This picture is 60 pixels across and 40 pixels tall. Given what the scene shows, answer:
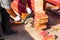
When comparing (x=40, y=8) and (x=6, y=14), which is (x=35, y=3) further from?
(x=6, y=14)

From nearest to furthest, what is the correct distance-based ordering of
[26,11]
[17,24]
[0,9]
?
1. [0,9]
2. [17,24]
3. [26,11]

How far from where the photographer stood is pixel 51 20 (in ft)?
18.1

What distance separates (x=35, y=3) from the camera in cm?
466

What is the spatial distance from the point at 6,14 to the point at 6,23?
0.69 feet

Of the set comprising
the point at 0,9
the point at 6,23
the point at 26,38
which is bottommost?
the point at 26,38

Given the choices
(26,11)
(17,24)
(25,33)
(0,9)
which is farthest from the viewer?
(26,11)

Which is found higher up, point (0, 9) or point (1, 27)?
point (0, 9)

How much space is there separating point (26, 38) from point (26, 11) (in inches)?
56.4

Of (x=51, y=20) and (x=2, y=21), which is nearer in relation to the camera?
(x=2, y=21)

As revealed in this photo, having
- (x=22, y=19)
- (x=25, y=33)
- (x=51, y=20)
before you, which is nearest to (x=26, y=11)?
(x=22, y=19)

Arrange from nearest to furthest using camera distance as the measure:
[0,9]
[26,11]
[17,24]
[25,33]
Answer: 1. [0,9]
2. [25,33]
3. [17,24]
4. [26,11]

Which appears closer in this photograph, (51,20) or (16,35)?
(16,35)

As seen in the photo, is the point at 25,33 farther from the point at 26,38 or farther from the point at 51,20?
A: the point at 51,20

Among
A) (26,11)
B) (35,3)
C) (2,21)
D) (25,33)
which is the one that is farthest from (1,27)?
(26,11)
